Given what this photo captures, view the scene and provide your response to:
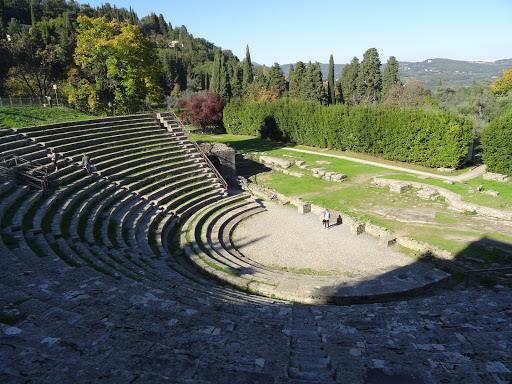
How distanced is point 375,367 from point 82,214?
1323 centimetres

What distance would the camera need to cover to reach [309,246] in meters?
16.2

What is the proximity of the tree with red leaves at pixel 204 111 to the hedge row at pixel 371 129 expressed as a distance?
5.33 meters

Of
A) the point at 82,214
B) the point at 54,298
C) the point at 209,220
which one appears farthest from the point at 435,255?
the point at 82,214

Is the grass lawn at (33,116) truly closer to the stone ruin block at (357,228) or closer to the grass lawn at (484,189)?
the stone ruin block at (357,228)

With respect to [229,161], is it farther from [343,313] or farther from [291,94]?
[291,94]

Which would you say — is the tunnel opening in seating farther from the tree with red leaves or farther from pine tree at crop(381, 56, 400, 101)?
pine tree at crop(381, 56, 400, 101)

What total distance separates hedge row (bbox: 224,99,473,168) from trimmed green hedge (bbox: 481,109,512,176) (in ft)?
5.69

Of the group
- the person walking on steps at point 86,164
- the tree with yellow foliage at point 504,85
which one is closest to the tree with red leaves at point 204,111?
the person walking on steps at point 86,164

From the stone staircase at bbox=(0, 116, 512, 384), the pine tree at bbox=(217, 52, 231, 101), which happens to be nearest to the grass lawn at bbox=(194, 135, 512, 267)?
the stone staircase at bbox=(0, 116, 512, 384)

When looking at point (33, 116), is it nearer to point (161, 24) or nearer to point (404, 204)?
point (404, 204)

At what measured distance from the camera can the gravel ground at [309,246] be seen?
14448mm

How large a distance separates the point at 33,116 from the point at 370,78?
2264 inches

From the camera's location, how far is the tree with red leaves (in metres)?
51.4

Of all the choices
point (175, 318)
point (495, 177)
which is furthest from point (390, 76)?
point (175, 318)
